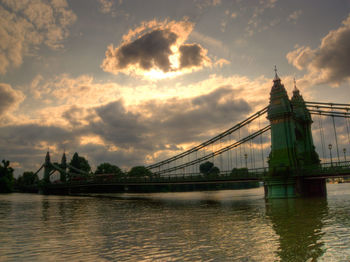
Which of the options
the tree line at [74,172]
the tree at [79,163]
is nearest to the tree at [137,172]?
the tree line at [74,172]

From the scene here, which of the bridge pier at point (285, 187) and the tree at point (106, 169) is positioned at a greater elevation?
the tree at point (106, 169)

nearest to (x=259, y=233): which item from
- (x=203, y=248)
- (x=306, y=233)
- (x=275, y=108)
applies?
(x=306, y=233)

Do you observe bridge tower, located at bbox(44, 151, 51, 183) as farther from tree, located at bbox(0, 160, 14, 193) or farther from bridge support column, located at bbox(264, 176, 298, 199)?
bridge support column, located at bbox(264, 176, 298, 199)

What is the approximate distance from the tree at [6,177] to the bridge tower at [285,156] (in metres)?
74.9

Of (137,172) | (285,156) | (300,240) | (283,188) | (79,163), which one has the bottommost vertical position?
(300,240)

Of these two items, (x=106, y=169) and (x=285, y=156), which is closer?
(x=285, y=156)

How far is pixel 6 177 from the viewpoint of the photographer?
81.8m

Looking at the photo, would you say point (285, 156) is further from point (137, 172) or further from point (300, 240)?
point (137, 172)

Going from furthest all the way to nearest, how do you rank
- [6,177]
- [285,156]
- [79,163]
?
[79,163], [6,177], [285,156]

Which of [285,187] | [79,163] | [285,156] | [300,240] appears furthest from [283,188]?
[79,163]

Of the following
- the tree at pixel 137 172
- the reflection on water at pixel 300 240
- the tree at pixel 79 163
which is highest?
the tree at pixel 79 163

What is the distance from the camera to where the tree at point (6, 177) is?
80.3 metres

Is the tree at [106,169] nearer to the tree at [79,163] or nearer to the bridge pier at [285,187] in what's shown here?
the tree at [79,163]

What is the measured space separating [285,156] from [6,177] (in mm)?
78832
